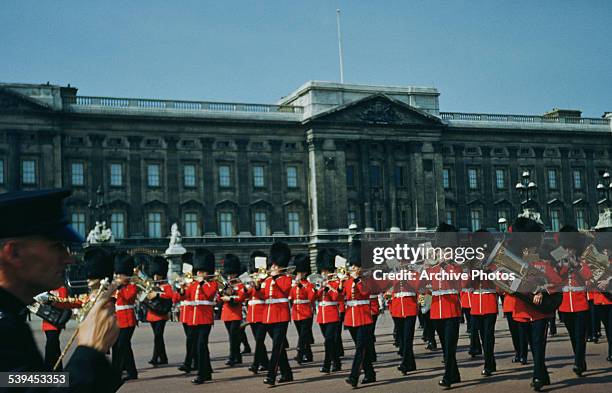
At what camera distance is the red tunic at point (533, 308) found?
11711mm

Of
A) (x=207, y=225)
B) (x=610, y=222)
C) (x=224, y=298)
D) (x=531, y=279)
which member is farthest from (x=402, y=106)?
(x=531, y=279)

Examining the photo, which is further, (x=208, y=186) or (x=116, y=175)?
(x=208, y=186)

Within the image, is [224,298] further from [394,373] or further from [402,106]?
[402,106]

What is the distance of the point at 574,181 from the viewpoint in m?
71.4

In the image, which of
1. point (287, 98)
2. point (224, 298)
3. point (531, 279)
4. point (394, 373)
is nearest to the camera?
point (531, 279)

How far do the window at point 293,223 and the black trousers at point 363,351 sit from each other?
1910 inches

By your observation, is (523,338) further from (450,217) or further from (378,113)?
(450,217)

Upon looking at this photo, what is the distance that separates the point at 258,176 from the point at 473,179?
60.6ft

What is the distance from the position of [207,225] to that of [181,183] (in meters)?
3.55

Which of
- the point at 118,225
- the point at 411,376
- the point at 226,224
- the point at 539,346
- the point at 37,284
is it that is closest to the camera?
the point at 37,284

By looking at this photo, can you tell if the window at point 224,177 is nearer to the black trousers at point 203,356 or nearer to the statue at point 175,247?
the statue at point 175,247

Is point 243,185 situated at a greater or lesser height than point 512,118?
lesser

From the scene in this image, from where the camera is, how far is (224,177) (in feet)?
199

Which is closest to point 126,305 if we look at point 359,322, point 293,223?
point 359,322
